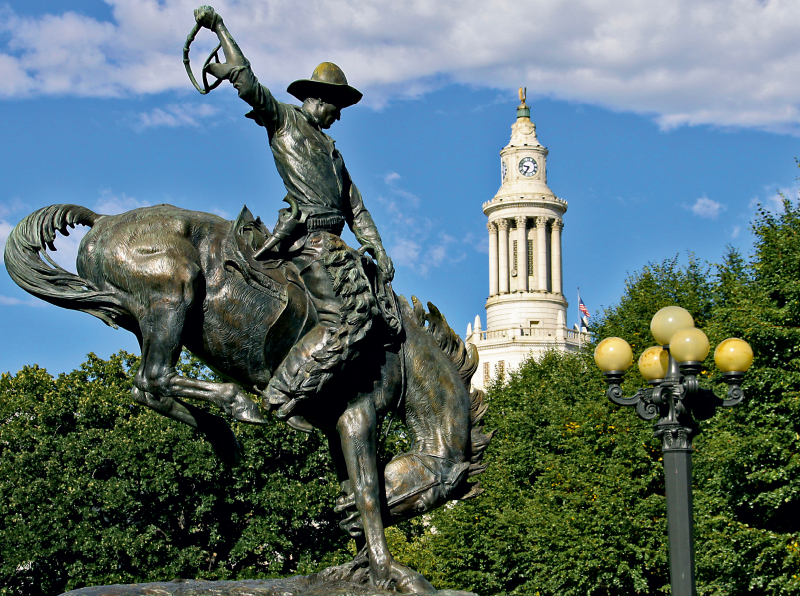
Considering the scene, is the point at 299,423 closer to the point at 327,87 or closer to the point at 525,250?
the point at 327,87

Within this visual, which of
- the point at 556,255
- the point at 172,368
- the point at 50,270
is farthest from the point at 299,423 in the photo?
the point at 556,255

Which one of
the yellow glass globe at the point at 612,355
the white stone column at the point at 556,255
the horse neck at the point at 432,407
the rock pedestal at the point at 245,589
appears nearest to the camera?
the rock pedestal at the point at 245,589

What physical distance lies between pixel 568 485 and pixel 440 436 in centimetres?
2521

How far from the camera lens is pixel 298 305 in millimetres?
8188

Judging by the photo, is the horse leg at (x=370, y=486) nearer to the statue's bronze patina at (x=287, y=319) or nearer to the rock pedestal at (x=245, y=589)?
the statue's bronze patina at (x=287, y=319)

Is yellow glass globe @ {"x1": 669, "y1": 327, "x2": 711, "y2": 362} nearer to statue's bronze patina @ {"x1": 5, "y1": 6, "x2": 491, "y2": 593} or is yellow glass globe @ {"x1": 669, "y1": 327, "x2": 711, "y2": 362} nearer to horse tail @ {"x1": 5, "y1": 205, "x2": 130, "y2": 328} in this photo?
statue's bronze patina @ {"x1": 5, "y1": 6, "x2": 491, "y2": 593}

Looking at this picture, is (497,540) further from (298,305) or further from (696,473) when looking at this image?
(298,305)

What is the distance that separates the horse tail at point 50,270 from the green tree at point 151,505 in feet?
77.6

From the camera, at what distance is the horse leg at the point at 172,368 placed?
7758mm

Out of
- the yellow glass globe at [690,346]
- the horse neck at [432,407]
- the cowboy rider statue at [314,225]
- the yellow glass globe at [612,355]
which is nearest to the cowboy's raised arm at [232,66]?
the cowboy rider statue at [314,225]

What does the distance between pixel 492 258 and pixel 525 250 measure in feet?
13.8

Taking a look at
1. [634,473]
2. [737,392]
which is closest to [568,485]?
[634,473]

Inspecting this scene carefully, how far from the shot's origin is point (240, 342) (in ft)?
26.2

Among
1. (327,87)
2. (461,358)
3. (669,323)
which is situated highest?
(327,87)
